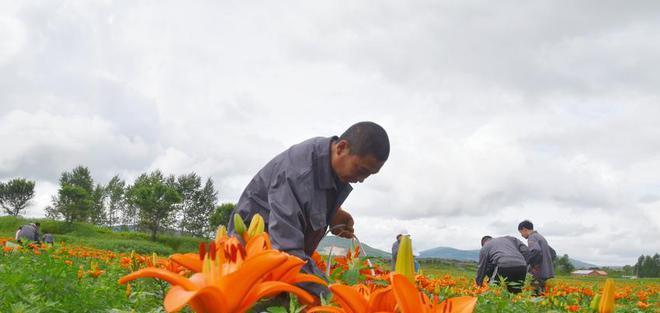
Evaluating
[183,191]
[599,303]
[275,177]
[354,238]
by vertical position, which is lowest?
[599,303]

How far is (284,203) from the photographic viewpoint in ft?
6.12

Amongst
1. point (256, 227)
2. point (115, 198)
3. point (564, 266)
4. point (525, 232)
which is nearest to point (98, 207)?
point (115, 198)

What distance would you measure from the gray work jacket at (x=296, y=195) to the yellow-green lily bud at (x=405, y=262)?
0.86 meters

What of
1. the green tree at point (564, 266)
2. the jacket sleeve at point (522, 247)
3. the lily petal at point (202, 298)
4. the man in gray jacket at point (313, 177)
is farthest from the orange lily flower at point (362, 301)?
the green tree at point (564, 266)

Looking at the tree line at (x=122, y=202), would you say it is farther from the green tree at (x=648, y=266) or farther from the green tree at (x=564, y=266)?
the green tree at (x=648, y=266)

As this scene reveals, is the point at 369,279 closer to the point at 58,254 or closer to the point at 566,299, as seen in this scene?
the point at 566,299

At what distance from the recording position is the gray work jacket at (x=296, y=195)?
1.75m

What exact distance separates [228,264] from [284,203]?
3.72 ft

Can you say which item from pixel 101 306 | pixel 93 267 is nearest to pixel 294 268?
pixel 101 306

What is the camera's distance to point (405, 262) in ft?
2.69

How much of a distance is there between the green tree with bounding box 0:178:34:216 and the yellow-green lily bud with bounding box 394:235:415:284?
199 ft

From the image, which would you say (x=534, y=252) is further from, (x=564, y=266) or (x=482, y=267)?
(x=564, y=266)

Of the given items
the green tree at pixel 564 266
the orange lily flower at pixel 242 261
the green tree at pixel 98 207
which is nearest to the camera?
the orange lily flower at pixel 242 261

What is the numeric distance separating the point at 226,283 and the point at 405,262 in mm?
300
